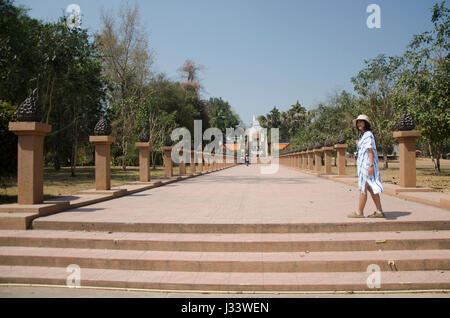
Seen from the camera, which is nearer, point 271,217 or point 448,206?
point 271,217

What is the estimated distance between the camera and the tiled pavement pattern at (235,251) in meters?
3.94

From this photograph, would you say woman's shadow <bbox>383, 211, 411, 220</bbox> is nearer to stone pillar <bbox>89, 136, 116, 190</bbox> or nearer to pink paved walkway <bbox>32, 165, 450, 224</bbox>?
pink paved walkway <bbox>32, 165, 450, 224</bbox>

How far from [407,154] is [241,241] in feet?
18.2

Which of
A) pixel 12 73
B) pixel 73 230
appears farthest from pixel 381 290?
pixel 12 73

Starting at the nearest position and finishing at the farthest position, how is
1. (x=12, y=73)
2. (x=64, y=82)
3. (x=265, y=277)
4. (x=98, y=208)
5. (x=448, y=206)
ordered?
(x=265, y=277) → (x=448, y=206) → (x=98, y=208) → (x=12, y=73) → (x=64, y=82)

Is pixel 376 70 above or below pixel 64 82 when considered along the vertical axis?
above

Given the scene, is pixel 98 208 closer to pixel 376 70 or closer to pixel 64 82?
pixel 64 82

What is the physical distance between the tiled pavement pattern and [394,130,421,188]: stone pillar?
241 cm

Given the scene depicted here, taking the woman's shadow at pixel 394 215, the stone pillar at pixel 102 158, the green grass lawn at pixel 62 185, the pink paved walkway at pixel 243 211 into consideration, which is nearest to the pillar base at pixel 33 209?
the pink paved walkway at pixel 243 211

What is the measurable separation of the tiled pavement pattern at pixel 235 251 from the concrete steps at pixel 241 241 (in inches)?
0.5

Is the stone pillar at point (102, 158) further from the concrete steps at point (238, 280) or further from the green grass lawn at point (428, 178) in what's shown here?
the green grass lawn at point (428, 178)

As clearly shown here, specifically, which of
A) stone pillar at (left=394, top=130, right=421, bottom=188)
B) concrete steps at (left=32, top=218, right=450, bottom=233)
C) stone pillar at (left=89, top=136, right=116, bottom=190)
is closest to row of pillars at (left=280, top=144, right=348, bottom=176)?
stone pillar at (left=394, top=130, right=421, bottom=188)
